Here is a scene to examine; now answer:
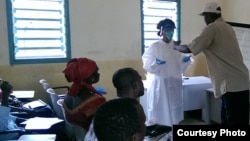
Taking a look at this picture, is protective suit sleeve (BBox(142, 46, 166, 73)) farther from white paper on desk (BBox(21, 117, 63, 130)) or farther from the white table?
white paper on desk (BBox(21, 117, 63, 130))

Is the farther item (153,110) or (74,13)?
(74,13)

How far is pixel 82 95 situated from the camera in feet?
5.48

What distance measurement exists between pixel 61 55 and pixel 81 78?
206 cm

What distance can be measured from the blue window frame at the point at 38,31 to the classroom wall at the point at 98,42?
0.07 meters

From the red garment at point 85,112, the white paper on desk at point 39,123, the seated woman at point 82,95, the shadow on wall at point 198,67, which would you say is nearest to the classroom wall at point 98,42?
the shadow on wall at point 198,67

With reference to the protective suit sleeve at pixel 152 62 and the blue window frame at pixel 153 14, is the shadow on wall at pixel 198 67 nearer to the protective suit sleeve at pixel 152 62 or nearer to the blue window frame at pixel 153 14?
the blue window frame at pixel 153 14

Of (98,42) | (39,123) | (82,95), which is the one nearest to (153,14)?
(98,42)

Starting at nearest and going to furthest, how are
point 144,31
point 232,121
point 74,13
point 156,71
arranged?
point 232,121, point 156,71, point 74,13, point 144,31

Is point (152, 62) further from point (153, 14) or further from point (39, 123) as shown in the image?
point (39, 123)

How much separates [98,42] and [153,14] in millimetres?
1048

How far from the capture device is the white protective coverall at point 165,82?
127 inches

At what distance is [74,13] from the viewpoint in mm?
3662

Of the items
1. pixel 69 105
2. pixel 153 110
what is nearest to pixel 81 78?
pixel 69 105

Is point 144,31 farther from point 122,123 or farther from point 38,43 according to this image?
point 122,123
